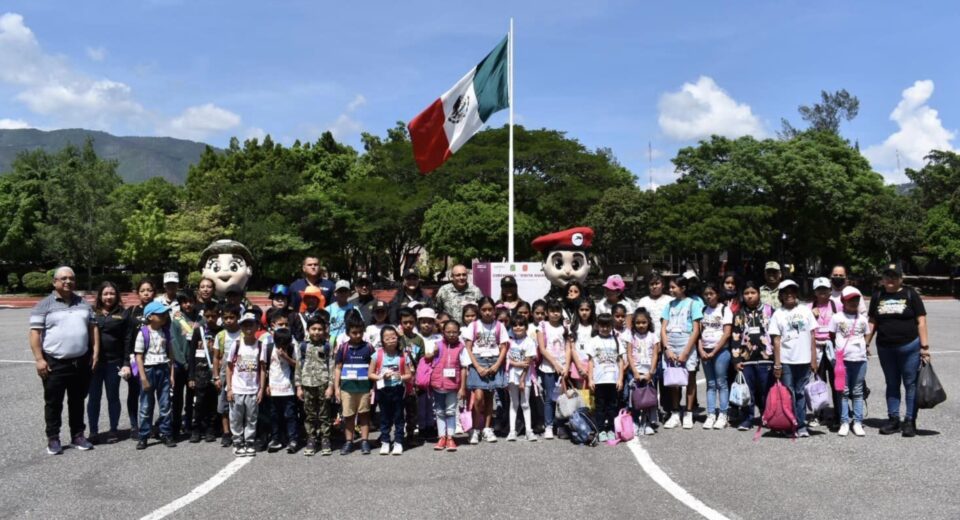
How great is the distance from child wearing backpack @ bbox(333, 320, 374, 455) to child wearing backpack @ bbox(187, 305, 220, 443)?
4.15ft

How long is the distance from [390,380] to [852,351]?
177 inches

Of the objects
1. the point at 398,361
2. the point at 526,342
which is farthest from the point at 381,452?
the point at 526,342

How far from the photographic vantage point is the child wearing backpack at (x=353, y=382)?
6602mm

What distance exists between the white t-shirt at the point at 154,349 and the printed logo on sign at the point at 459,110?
8974 millimetres

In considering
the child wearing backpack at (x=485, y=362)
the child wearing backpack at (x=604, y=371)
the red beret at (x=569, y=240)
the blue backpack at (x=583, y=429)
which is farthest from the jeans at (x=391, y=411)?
the red beret at (x=569, y=240)

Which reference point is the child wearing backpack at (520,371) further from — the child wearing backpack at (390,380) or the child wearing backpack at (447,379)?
the child wearing backpack at (390,380)

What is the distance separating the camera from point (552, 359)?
718 centimetres

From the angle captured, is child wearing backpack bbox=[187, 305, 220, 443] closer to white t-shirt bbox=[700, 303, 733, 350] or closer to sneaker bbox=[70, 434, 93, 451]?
sneaker bbox=[70, 434, 93, 451]

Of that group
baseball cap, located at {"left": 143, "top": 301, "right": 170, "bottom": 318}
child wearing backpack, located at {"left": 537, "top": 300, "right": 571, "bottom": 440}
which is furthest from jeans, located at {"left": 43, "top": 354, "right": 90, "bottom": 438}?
child wearing backpack, located at {"left": 537, "top": 300, "right": 571, "bottom": 440}

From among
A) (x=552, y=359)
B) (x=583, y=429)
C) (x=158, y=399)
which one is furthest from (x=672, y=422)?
(x=158, y=399)

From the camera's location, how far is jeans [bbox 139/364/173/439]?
6781mm

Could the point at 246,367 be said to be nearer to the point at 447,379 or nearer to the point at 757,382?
the point at 447,379

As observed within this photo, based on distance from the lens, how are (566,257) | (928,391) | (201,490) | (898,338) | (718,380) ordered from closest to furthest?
(201,490), (928,391), (898,338), (718,380), (566,257)

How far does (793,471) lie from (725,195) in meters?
29.3
